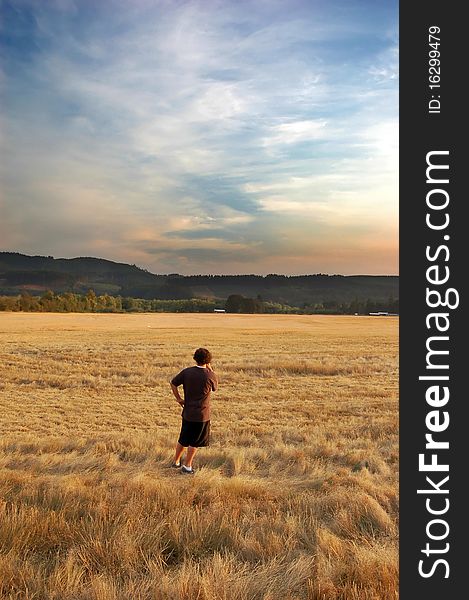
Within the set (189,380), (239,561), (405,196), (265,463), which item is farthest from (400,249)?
(265,463)

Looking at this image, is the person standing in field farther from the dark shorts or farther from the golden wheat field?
the golden wheat field

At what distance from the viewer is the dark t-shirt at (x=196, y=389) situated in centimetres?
808

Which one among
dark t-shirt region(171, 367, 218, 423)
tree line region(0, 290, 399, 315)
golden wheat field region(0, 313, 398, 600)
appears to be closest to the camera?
golden wheat field region(0, 313, 398, 600)

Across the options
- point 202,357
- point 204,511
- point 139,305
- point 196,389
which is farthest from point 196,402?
→ point 139,305

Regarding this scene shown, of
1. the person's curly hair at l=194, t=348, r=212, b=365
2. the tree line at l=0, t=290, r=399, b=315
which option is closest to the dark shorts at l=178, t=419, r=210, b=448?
the person's curly hair at l=194, t=348, r=212, b=365

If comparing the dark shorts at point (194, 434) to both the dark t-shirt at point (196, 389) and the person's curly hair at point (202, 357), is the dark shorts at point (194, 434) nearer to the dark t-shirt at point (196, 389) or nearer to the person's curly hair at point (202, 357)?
the dark t-shirt at point (196, 389)

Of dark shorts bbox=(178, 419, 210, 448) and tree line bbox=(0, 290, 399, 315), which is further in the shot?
tree line bbox=(0, 290, 399, 315)

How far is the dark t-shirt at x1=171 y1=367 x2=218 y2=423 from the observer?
808cm

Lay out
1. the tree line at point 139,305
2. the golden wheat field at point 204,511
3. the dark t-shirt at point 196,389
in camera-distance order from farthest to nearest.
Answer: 1. the tree line at point 139,305
2. the dark t-shirt at point 196,389
3. the golden wheat field at point 204,511

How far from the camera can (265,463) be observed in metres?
9.38

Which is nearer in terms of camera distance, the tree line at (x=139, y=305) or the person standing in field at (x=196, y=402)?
the person standing in field at (x=196, y=402)

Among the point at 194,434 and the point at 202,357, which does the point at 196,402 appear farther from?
the point at 202,357

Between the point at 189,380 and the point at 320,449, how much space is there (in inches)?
145

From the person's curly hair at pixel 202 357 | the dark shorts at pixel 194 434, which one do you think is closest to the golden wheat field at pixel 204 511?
the dark shorts at pixel 194 434
